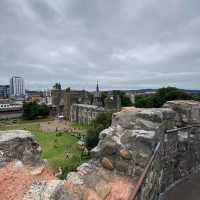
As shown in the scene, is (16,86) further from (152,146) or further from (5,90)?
(152,146)

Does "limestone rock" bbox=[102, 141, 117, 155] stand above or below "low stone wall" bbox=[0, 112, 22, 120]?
above

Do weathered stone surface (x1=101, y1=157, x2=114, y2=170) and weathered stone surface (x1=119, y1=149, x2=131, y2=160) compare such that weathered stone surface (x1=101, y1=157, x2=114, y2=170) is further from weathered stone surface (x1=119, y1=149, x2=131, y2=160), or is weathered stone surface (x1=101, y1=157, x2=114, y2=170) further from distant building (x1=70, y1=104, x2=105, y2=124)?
distant building (x1=70, y1=104, x2=105, y2=124)

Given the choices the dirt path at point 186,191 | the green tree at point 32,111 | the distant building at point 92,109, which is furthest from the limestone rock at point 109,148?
the green tree at point 32,111

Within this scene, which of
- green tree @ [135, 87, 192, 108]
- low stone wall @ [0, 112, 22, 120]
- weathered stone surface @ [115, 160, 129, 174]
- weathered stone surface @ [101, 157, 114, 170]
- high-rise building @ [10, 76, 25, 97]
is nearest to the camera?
weathered stone surface @ [115, 160, 129, 174]

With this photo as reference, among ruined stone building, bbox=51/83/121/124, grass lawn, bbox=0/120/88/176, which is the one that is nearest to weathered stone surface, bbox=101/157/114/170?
grass lawn, bbox=0/120/88/176

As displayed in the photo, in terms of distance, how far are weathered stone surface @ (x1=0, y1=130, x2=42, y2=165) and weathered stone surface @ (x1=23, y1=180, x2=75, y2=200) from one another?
32.6 inches

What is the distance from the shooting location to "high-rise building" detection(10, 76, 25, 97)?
467 ft

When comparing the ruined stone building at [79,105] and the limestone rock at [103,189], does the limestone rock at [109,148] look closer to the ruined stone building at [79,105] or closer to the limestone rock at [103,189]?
the limestone rock at [103,189]

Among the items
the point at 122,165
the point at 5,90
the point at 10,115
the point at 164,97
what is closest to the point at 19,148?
the point at 122,165

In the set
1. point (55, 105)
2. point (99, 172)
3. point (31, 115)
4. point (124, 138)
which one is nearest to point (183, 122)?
point (124, 138)

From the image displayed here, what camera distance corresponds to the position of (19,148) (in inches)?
151

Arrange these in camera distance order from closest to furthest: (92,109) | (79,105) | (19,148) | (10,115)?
(19,148)
(92,109)
(79,105)
(10,115)

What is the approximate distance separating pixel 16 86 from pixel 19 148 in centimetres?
15044

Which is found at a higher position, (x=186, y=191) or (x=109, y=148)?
(x=109, y=148)
